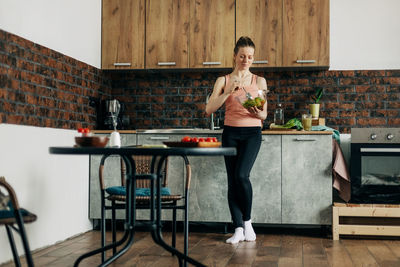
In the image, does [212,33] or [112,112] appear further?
[212,33]

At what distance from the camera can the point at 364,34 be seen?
193 inches

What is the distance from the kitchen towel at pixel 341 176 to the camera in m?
4.33

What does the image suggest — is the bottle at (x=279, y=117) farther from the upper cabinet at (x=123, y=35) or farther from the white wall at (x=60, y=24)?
the white wall at (x=60, y=24)

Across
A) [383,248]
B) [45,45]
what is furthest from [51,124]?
[383,248]

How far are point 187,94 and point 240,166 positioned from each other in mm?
1370

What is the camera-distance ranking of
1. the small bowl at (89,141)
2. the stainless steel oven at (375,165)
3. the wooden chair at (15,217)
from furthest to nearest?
the stainless steel oven at (375,165), the small bowl at (89,141), the wooden chair at (15,217)

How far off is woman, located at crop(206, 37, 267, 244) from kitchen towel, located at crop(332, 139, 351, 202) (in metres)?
0.74

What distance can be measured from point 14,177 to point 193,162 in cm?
159

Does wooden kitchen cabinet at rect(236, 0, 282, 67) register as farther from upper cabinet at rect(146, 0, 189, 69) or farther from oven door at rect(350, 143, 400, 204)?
oven door at rect(350, 143, 400, 204)

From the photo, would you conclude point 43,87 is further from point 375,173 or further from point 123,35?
point 375,173

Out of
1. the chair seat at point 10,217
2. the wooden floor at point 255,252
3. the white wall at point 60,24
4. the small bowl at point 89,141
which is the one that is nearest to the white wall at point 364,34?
the wooden floor at point 255,252

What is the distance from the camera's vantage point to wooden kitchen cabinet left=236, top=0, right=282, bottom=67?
475 cm

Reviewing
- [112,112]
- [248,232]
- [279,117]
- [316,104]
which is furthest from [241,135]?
[112,112]

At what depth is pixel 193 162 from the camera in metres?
4.50
